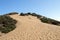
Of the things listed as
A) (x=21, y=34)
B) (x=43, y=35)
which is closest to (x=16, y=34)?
(x=21, y=34)

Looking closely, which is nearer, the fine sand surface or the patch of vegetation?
the fine sand surface

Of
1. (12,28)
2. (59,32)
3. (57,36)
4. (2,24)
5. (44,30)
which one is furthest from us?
(2,24)

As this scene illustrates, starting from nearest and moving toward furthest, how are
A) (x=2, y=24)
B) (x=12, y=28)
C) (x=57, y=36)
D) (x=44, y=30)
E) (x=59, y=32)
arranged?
(x=57, y=36) < (x=59, y=32) < (x=44, y=30) < (x=12, y=28) < (x=2, y=24)

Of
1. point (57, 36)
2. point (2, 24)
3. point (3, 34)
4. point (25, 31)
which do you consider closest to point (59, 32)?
point (57, 36)

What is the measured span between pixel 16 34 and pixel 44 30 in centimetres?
371

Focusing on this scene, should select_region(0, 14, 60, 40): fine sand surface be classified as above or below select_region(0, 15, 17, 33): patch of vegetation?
above

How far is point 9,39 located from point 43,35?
4.06 metres

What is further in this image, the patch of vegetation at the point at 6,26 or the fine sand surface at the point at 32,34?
the patch of vegetation at the point at 6,26

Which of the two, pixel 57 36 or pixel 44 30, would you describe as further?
pixel 44 30

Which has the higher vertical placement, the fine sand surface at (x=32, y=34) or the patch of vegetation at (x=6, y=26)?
the fine sand surface at (x=32, y=34)

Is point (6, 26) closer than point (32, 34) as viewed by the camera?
No

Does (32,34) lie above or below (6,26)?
above

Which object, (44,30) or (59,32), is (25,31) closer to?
(44,30)

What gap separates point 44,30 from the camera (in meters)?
18.9
